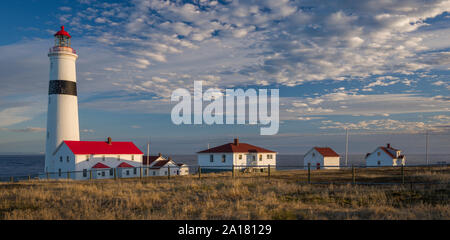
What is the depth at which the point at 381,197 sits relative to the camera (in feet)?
50.2

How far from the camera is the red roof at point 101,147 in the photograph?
53.0 meters

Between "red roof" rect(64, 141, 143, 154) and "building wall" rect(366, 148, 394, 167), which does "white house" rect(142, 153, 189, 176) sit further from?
"building wall" rect(366, 148, 394, 167)

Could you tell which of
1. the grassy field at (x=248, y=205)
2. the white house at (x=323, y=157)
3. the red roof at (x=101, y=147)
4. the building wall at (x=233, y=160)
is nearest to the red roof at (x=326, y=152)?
the white house at (x=323, y=157)

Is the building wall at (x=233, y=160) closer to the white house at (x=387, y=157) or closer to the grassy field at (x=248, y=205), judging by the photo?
the white house at (x=387, y=157)

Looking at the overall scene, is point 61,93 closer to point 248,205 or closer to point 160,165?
point 160,165

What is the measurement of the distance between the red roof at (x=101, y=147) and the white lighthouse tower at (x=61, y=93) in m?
2.64

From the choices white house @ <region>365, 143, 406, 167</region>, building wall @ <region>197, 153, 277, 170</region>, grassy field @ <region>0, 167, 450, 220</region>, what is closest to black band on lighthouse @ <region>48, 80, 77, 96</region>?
building wall @ <region>197, 153, 277, 170</region>

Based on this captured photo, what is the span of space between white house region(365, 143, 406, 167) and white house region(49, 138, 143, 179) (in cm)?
4811

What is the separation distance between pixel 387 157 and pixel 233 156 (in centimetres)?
3643

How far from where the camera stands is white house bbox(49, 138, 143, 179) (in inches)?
2062
